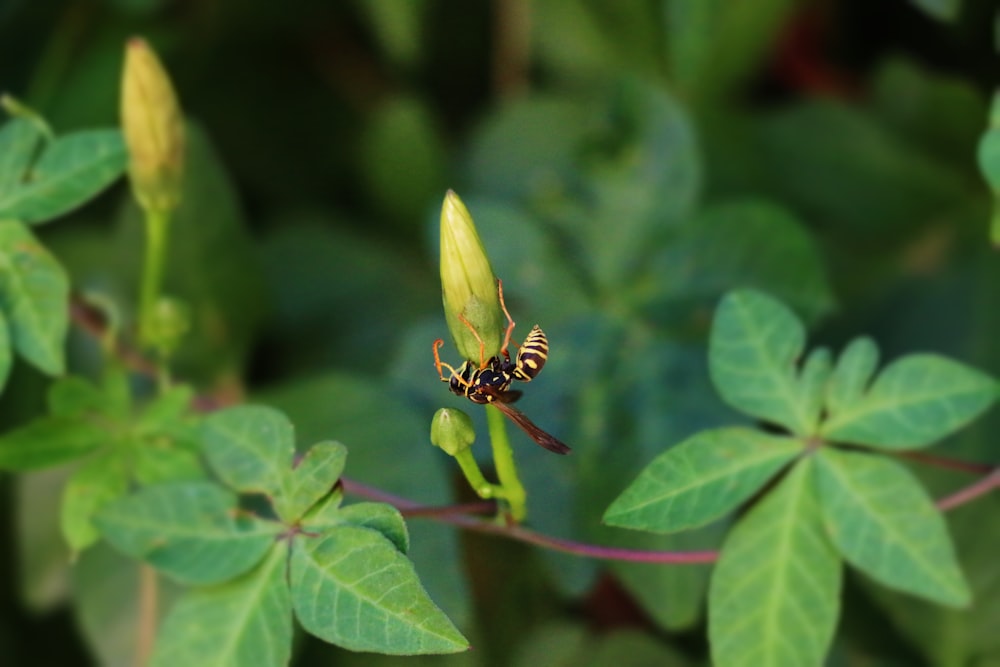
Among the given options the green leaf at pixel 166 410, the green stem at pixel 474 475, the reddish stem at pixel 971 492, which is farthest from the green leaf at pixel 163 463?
the reddish stem at pixel 971 492

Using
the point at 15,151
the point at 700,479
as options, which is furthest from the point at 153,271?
the point at 700,479

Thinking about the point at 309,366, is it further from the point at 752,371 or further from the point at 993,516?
the point at 993,516

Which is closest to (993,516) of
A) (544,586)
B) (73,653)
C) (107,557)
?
(544,586)

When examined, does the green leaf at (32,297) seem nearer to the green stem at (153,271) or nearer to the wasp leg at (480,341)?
the green stem at (153,271)

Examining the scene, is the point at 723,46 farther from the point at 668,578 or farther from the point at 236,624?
the point at 236,624

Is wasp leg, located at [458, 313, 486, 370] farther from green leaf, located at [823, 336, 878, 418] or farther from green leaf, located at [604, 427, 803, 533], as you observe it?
green leaf, located at [823, 336, 878, 418]

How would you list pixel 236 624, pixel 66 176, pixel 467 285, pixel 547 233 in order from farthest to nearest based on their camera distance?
pixel 547 233 → pixel 66 176 → pixel 236 624 → pixel 467 285

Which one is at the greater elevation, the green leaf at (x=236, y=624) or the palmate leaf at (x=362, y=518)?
the palmate leaf at (x=362, y=518)
